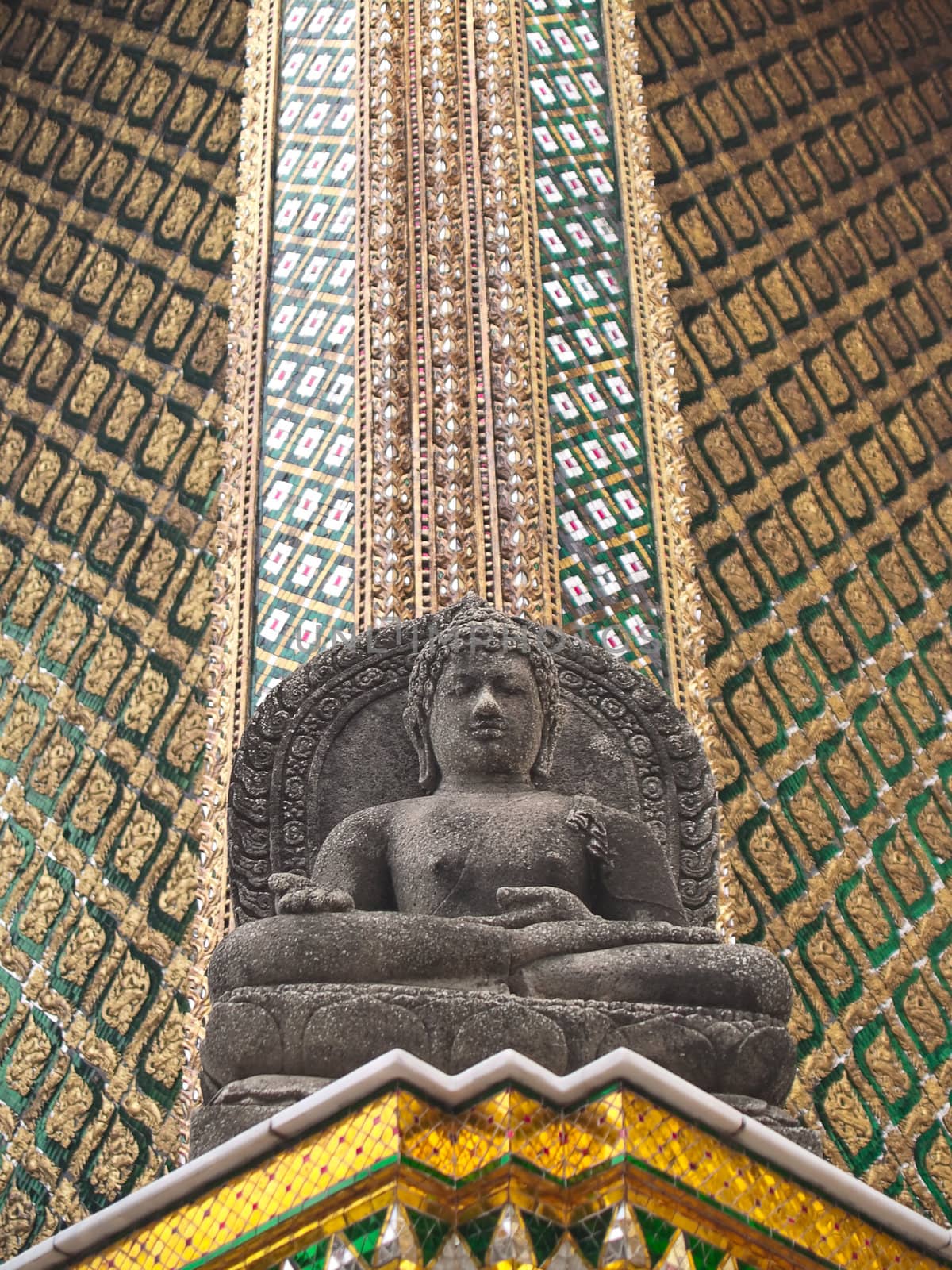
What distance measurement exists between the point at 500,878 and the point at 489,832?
12 centimetres

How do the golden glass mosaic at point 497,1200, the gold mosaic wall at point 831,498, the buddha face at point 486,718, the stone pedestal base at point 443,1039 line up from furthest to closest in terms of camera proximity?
the gold mosaic wall at point 831,498
the buddha face at point 486,718
the stone pedestal base at point 443,1039
the golden glass mosaic at point 497,1200

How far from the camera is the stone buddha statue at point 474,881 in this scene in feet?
13.5

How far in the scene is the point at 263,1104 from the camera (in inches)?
160

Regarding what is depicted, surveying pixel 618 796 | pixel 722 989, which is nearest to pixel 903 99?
pixel 618 796

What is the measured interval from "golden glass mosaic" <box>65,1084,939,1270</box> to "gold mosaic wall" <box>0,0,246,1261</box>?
2.48 metres

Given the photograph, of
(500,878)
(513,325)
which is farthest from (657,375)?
(500,878)

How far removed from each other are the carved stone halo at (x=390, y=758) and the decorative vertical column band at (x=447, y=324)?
2.04ft

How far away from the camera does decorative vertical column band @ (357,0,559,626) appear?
595 cm

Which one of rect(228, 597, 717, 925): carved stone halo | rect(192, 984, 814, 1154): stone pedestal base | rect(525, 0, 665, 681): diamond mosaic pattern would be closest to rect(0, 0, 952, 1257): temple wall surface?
rect(525, 0, 665, 681): diamond mosaic pattern

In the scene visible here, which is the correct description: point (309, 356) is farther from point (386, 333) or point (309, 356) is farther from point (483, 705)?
point (483, 705)

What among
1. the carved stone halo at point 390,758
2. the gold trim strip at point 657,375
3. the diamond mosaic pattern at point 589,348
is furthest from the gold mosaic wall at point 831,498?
the carved stone halo at point 390,758

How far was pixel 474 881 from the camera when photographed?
4.65 meters

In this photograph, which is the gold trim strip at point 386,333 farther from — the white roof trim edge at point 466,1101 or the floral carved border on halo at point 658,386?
the white roof trim edge at point 466,1101

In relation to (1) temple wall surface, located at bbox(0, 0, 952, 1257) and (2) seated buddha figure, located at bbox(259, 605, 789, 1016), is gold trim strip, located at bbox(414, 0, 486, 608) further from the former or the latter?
(2) seated buddha figure, located at bbox(259, 605, 789, 1016)
